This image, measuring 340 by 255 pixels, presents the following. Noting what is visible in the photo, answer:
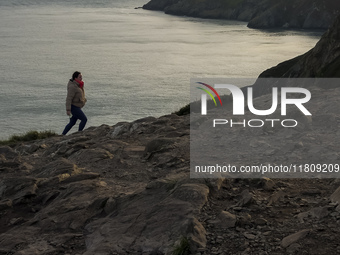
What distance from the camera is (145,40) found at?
80.2 metres

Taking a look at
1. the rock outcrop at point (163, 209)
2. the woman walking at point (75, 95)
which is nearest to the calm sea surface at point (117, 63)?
the woman walking at point (75, 95)

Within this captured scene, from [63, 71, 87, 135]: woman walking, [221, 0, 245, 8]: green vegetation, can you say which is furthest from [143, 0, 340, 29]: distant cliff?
[63, 71, 87, 135]: woman walking

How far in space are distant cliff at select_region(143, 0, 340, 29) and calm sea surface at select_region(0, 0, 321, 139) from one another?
9989 millimetres

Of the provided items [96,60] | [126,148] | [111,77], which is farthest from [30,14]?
[126,148]

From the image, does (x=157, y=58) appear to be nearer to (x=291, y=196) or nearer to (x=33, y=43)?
(x=33, y=43)

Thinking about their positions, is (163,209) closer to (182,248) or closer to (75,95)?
(182,248)

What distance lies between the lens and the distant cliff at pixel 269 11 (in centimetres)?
10731

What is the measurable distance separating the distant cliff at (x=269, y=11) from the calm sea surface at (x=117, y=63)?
9989 mm

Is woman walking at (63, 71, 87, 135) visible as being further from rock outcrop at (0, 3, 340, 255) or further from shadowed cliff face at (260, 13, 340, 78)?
shadowed cliff face at (260, 13, 340, 78)

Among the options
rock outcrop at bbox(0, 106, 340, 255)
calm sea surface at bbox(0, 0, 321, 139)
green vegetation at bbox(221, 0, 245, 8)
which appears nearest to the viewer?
rock outcrop at bbox(0, 106, 340, 255)

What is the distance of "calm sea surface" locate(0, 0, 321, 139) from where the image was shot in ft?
129

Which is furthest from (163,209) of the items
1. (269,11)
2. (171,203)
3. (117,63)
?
(269,11)

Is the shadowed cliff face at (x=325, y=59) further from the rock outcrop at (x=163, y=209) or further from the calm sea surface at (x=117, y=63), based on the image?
the calm sea surface at (x=117, y=63)

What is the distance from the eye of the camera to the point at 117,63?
197ft
